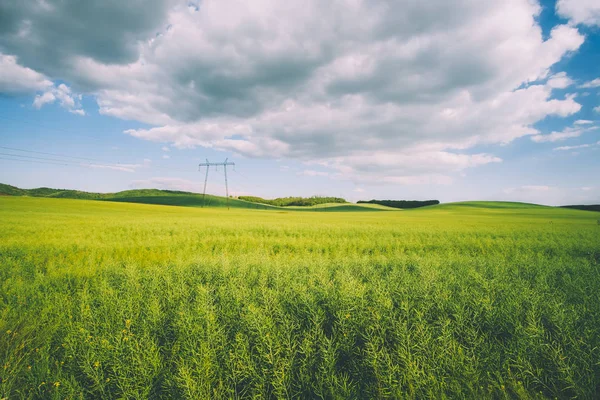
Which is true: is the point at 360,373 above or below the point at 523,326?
below

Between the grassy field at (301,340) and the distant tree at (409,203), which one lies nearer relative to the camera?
the grassy field at (301,340)

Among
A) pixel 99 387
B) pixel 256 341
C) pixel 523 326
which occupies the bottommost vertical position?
pixel 99 387

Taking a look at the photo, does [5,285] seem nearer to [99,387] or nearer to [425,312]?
[99,387]

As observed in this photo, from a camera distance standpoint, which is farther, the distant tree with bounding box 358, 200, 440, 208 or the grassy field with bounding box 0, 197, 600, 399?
the distant tree with bounding box 358, 200, 440, 208

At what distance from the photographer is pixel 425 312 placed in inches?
208

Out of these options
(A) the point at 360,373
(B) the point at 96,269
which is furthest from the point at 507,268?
(B) the point at 96,269

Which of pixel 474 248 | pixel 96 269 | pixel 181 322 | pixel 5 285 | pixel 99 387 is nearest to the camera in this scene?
pixel 99 387

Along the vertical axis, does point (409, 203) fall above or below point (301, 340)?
above

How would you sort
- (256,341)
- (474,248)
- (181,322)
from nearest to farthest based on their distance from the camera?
(256,341) < (181,322) < (474,248)

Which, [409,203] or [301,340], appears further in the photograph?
[409,203]

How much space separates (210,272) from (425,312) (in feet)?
20.7

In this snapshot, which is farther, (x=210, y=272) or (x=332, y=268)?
(x=332, y=268)

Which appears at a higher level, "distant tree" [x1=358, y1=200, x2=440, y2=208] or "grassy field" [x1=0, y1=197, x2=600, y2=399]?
"distant tree" [x1=358, y1=200, x2=440, y2=208]

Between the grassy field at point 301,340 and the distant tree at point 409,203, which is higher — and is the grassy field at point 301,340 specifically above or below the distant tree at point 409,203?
below
